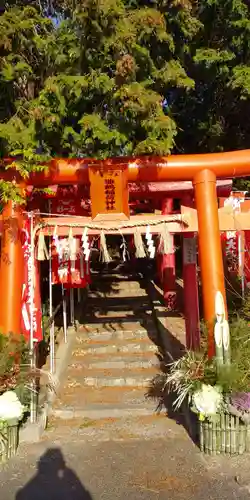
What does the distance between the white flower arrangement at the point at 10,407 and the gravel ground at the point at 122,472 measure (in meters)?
0.61

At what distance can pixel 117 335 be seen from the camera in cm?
1030

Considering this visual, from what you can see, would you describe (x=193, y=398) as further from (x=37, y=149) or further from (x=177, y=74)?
(x=177, y=74)

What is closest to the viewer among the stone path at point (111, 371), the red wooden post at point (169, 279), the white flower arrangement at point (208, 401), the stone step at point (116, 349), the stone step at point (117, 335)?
the white flower arrangement at point (208, 401)

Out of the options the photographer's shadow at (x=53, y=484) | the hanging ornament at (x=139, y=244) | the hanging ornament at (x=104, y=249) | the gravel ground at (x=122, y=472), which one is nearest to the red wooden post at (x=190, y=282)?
the hanging ornament at (x=139, y=244)

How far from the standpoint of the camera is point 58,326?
11.4 metres

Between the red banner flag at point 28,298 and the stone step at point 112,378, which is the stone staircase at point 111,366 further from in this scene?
the red banner flag at point 28,298

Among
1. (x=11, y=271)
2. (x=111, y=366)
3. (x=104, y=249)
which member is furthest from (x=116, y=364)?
(x=11, y=271)

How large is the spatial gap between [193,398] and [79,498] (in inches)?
73.0

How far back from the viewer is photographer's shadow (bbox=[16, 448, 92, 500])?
5.03m

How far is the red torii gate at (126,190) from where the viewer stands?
684 cm

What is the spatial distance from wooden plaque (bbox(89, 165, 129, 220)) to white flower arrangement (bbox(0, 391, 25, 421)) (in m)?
2.89

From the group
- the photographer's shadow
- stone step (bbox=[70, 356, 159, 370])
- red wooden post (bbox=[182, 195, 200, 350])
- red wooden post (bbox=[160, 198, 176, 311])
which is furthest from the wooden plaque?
red wooden post (bbox=[160, 198, 176, 311])

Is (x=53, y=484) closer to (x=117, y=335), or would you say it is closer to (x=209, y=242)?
(x=209, y=242)

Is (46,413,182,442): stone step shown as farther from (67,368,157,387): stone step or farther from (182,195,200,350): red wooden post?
(182,195,200,350): red wooden post
